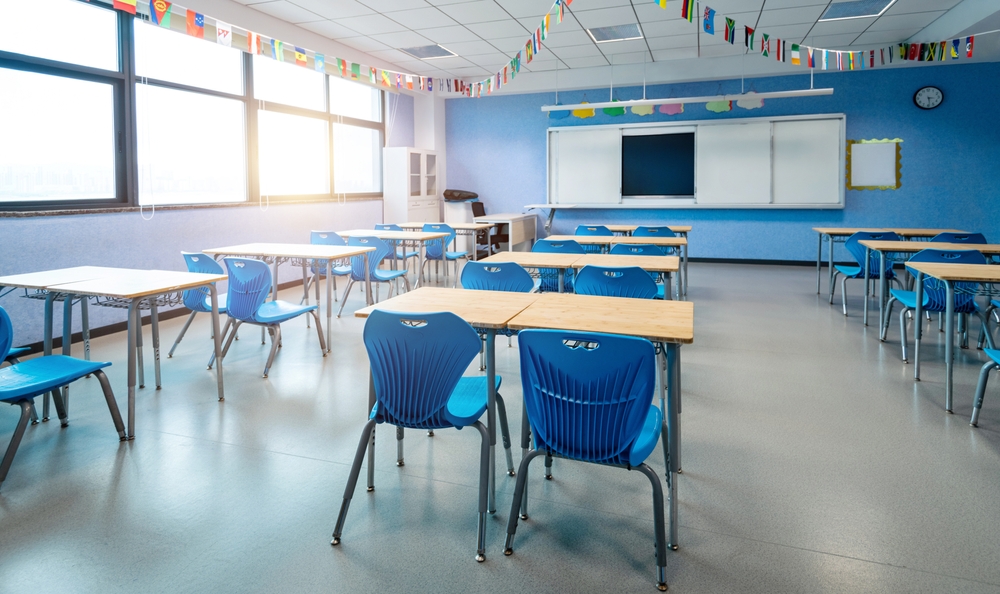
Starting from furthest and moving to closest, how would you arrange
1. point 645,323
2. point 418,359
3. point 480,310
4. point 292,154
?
point 292,154 → point 480,310 → point 645,323 → point 418,359

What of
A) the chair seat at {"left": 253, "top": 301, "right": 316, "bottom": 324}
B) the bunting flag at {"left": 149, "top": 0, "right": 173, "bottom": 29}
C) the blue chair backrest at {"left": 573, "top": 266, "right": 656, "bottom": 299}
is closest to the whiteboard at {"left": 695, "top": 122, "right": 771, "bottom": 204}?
the blue chair backrest at {"left": 573, "top": 266, "right": 656, "bottom": 299}

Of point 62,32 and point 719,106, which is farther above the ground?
point 719,106

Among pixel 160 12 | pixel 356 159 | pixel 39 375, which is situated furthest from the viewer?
pixel 356 159

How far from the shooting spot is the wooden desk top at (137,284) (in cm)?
289

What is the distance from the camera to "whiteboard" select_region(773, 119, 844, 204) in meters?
8.80

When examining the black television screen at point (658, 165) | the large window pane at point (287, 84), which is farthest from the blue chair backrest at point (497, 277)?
the black television screen at point (658, 165)

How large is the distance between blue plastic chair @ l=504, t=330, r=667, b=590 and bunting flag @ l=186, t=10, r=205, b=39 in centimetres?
455

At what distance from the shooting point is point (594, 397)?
175 centimetres

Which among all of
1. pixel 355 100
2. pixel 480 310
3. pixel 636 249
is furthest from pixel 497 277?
pixel 355 100

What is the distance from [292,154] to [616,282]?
540 centimetres

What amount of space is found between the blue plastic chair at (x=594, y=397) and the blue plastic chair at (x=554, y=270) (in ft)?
8.39

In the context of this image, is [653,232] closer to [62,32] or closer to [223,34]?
[223,34]

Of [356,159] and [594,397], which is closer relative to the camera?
[594,397]

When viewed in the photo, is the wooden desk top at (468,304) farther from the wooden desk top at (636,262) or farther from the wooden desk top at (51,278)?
the wooden desk top at (51,278)
